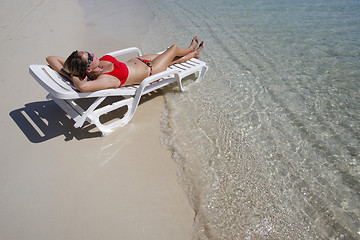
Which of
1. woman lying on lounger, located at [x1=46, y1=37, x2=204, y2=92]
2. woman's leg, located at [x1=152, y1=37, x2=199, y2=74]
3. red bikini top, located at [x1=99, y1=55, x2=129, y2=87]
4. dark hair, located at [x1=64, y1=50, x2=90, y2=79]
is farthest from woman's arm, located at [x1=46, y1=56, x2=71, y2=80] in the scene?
woman's leg, located at [x1=152, y1=37, x2=199, y2=74]

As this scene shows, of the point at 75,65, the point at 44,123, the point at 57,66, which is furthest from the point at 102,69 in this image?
the point at 44,123

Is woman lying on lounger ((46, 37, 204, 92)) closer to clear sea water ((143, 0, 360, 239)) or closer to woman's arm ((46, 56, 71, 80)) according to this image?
woman's arm ((46, 56, 71, 80))

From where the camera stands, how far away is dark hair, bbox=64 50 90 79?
127 inches

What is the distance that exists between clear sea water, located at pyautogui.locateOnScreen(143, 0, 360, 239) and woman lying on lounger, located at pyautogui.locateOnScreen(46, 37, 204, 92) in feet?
2.09

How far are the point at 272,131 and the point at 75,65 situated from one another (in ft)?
9.49

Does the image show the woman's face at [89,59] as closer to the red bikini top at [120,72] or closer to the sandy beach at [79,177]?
the red bikini top at [120,72]

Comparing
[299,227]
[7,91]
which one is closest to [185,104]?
[299,227]

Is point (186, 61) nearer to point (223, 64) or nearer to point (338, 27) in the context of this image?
point (223, 64)

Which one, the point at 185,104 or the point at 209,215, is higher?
the point at 185,104

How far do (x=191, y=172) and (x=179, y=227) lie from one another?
2.37 ft

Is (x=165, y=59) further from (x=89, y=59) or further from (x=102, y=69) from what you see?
(x=89, y=59)

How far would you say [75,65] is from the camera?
10.6 ft

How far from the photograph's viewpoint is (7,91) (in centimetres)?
421

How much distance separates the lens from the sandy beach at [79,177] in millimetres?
2490
